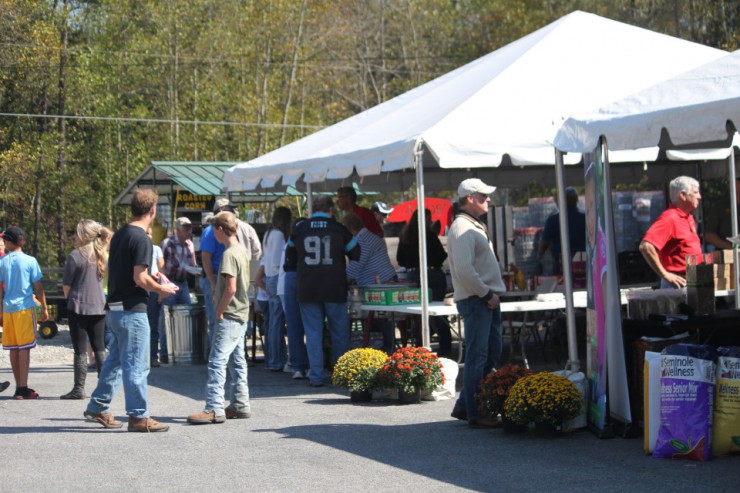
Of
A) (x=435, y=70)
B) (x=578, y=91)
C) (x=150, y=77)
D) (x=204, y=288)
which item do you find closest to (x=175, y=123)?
(x=150, y=77)

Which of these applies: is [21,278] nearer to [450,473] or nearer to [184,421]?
[184,421]

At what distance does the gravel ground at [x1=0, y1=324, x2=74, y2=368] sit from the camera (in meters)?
16.6

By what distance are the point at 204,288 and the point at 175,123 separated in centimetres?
2521

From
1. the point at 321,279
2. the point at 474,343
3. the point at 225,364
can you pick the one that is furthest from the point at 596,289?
the point at 321,279

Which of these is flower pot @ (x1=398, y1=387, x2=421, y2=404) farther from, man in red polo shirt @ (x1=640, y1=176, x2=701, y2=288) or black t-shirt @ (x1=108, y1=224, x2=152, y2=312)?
black t-shirt @ (x1=108, y1=224, x2=152, y2=312)

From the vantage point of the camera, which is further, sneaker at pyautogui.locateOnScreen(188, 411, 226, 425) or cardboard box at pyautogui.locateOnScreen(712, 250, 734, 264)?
cardboard box at pyautogui.locateOnScreen(712, 250, 734, 264)

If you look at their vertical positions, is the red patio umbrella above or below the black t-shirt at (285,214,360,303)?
above

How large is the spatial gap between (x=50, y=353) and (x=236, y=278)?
956 cm

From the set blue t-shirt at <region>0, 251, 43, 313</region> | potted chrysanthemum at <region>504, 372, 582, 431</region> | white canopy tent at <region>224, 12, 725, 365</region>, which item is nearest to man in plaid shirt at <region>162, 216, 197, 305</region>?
white canopy tent at <region>224, 12, 725, 365</region>

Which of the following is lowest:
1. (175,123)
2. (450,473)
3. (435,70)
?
(450,473)

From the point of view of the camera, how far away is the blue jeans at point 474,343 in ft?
28.7

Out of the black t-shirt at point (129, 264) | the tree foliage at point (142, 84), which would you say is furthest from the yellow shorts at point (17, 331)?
the tree foliage at point (142, 84)

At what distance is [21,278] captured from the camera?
11.6 meters

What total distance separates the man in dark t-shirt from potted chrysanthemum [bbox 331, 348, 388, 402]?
2058mm
